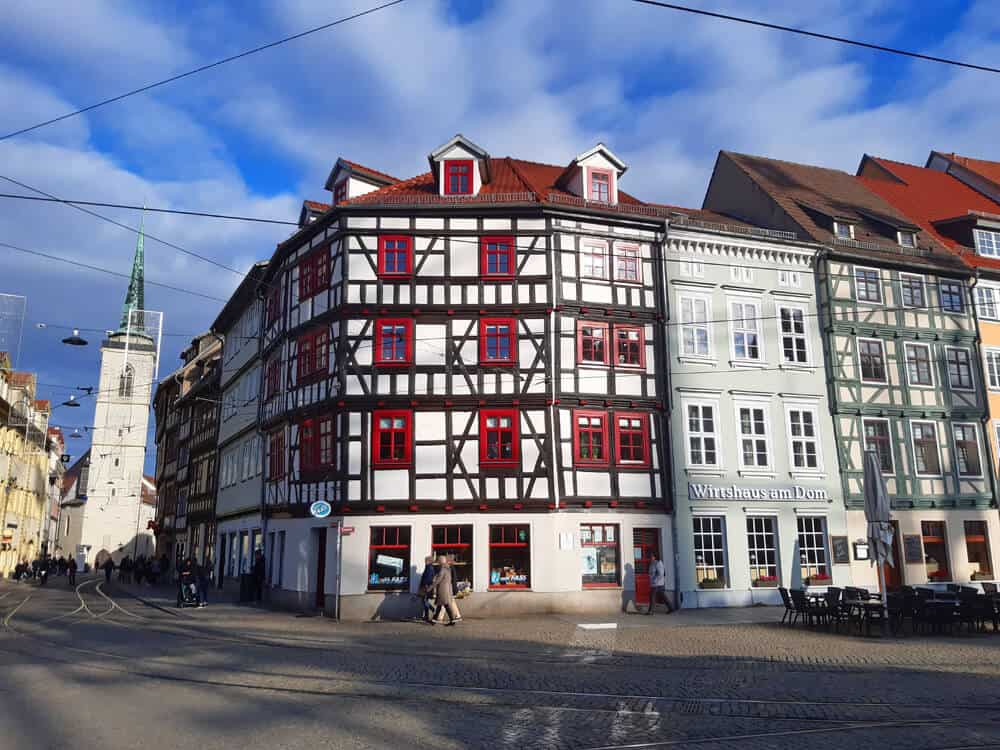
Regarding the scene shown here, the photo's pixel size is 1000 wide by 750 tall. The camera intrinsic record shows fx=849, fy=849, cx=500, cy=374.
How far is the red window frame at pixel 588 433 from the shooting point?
25.5 metres

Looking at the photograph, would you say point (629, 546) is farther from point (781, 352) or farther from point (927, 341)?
point (927, 341)

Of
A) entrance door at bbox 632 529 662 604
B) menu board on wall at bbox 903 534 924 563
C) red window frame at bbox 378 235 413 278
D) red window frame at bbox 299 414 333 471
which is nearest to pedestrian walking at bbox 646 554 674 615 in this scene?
entrance door at bbox 632 529 662 604

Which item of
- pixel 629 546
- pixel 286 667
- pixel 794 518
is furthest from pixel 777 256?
pixel 286 667

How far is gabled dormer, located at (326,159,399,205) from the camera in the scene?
28.8m

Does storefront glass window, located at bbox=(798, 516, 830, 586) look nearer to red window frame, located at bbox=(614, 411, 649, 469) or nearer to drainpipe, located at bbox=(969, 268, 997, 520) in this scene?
red window frame, located at bbox=(614, 411, 649, 469)

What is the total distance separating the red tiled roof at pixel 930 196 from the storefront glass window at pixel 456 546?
22.6m

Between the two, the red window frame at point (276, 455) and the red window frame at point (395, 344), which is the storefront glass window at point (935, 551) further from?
the red window frame at point (276, 455)

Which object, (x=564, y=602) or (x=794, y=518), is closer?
(x=564, y=602)

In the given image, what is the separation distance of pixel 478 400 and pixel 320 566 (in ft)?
23.1

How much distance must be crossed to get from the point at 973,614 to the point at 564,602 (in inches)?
409

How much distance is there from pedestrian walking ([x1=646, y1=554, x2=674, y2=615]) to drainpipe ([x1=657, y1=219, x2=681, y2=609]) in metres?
0.79

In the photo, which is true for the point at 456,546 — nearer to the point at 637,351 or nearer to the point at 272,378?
the point at 637,351

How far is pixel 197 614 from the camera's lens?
25203 mm

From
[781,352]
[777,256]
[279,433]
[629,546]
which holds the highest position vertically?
[777,256]
